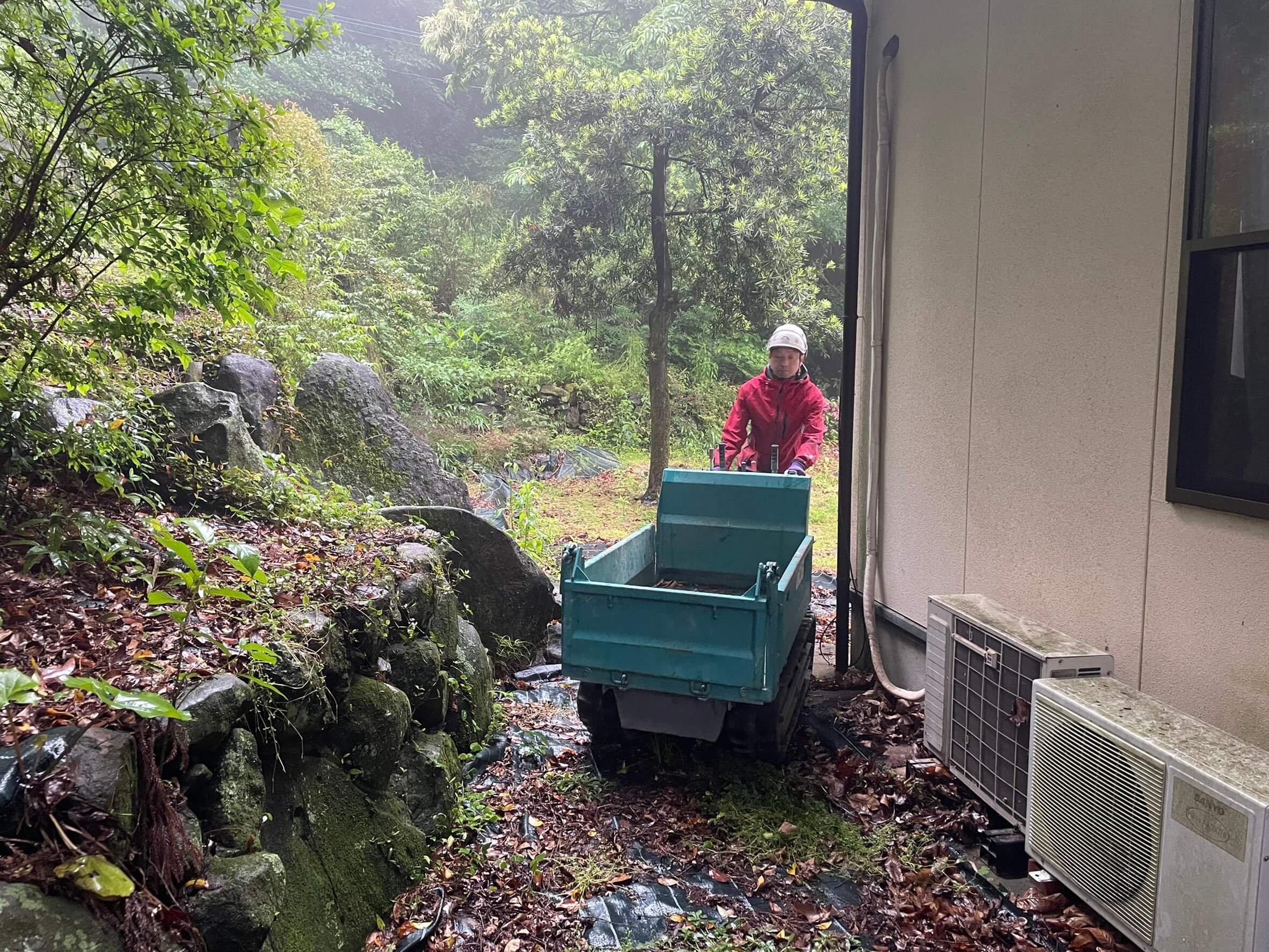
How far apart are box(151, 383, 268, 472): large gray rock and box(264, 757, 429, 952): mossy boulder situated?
210cm

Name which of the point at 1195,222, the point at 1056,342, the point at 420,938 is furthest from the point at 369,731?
the point at 1195,222

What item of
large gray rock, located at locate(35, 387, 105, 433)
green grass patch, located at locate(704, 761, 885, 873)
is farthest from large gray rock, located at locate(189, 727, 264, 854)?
green grass patch, located at locate(704, 761, 885, 873)

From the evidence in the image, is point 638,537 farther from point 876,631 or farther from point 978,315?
point 978,315

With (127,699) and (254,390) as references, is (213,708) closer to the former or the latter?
(127,699)

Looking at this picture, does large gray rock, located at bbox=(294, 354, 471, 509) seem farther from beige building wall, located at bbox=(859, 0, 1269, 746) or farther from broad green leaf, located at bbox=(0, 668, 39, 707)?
broad green leaf, located at bbox=(0, 668, 39, 707)

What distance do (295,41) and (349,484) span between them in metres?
3.67

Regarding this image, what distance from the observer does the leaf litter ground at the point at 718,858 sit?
119 inches

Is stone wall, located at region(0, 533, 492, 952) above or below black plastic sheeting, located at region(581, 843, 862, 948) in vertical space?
above

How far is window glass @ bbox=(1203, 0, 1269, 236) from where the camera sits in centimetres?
276

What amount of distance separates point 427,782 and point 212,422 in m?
2.32

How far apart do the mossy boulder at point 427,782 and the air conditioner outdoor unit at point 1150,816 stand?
2443 millimetres

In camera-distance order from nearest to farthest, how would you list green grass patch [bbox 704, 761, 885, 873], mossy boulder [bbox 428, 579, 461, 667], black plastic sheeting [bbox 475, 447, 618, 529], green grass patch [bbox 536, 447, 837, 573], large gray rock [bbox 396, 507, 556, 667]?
green grass patch [bbox 704, 761, 885, 873], mossy boulder [bbox 428, 579, 461, 667], large gray rock [bbox 396, 507, 556, 667], green grass patch [bbox 536, 447, 837, 573], black plastic sheeting [bbox 475, 447, 618, 529]

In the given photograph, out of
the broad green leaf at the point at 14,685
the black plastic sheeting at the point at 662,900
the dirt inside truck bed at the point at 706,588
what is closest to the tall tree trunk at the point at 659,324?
the dirt inside truck bed at the point at 706,588

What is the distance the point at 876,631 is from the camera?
5.66 m
